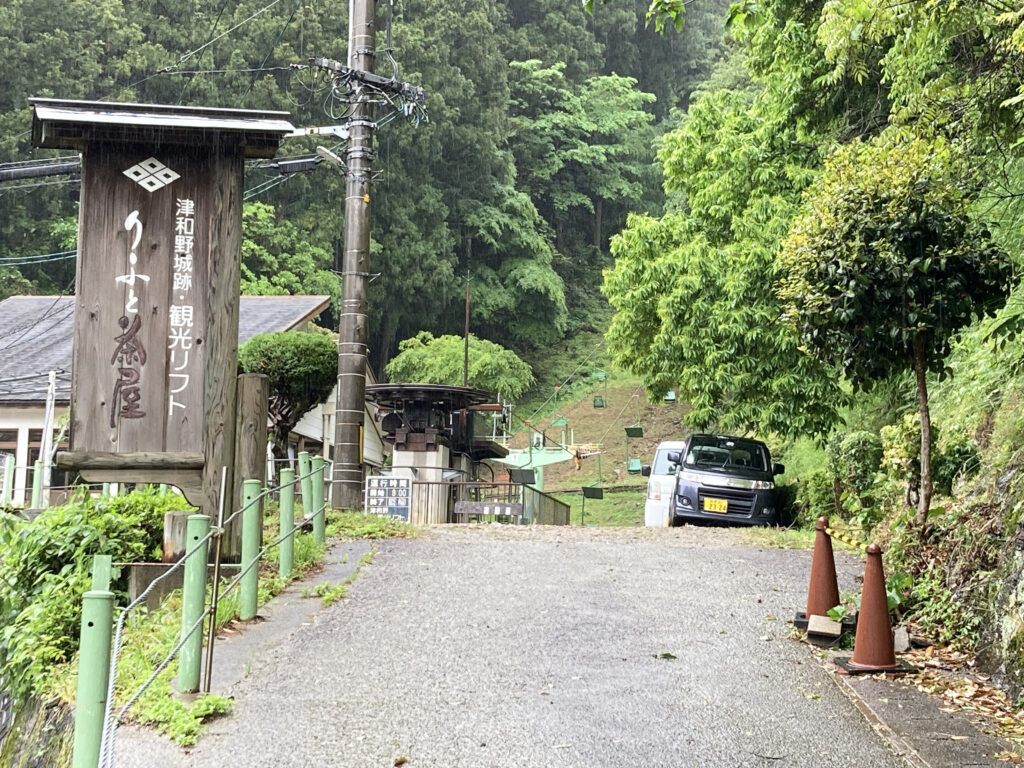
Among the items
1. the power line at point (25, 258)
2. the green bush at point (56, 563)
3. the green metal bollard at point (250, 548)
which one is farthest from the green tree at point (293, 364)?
the power line at point (25, 258)

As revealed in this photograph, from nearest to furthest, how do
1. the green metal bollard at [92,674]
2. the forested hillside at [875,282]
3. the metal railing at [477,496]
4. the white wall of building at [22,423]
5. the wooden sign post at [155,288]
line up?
the green metal bollard at [92,674], the forested hillside at [875,282], the wooden sign post at [155,288], the metal railing at [477,496], the white wall of building at [22,423]

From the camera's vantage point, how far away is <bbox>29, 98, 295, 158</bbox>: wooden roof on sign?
8828 mm

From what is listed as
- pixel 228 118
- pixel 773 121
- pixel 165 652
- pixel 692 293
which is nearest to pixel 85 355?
pixel 228 118

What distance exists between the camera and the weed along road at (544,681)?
5586 mm

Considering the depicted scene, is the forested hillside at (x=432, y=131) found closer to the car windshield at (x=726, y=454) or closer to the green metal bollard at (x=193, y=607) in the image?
the car windshield at (x=726, y=454)

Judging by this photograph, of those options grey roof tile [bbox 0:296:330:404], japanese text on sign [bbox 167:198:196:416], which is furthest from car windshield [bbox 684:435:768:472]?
japanese text on sign [bbox 167:198:196:416]

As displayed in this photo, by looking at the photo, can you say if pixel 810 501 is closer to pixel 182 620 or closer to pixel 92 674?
pixel 182 620

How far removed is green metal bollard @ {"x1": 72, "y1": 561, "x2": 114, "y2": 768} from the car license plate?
13.7 meters

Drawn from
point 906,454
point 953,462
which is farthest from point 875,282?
point 953,462

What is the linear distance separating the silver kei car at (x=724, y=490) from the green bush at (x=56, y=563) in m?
9.84

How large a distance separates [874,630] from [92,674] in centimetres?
490

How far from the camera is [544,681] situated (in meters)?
6.88

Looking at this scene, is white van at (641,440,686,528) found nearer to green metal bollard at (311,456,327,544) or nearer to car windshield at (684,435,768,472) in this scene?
car windshield at (684,435,768,472)

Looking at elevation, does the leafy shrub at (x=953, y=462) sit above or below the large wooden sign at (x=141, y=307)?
below
